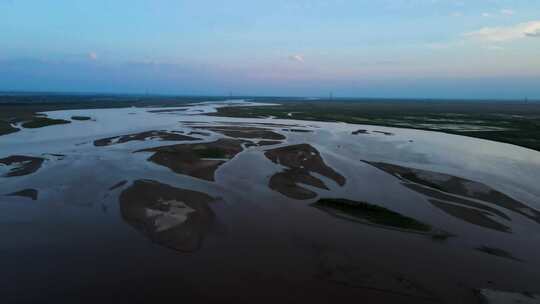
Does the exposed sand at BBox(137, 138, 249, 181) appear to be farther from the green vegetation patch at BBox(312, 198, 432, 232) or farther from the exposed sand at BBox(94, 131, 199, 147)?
the green vegetation patch at BBox(312, 198, 432, 232)

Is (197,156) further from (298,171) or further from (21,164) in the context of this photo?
(21,164)

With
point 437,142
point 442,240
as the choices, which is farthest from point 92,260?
point 437,142

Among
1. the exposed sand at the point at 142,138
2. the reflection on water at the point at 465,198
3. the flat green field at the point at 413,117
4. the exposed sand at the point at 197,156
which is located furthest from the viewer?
the flat green field at the point at 413,117

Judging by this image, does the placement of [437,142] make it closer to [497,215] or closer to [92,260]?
[497,215]

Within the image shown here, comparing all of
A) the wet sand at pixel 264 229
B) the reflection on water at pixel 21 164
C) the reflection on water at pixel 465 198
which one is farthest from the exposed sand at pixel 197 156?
the reflection on water at pixel 465 198

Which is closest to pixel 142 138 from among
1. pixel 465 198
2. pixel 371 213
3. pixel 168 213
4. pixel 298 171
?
pixel 298 171

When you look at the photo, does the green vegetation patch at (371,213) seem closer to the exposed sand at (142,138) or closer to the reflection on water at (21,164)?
the reflection on water at (21,164)
